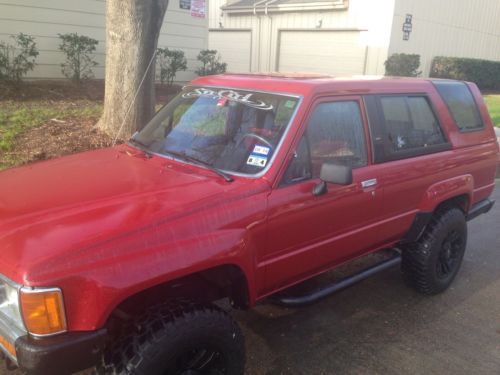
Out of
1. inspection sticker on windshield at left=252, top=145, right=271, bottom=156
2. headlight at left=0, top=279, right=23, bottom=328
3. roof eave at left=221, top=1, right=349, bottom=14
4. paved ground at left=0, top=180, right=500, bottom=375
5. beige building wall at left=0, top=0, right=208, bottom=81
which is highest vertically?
roof eave at left=221, top=1, right=349, bottom=14

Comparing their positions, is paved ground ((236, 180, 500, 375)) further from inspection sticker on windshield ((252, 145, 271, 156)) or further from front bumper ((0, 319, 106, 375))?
inspection sticker on windshield ((252, 145, 271, 156))

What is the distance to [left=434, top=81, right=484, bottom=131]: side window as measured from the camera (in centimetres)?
419

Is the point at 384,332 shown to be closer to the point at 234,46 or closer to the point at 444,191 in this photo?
the point at 444,191

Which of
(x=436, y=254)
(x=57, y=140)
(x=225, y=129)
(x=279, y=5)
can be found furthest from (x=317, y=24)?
(x=225, y=129)

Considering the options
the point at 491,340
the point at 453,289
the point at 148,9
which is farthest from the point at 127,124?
the point at 491,340

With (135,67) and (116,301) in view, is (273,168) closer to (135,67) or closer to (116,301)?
(116,301)

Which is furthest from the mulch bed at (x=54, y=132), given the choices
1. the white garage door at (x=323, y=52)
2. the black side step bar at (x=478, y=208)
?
the white garage door at (x=323, y=52)

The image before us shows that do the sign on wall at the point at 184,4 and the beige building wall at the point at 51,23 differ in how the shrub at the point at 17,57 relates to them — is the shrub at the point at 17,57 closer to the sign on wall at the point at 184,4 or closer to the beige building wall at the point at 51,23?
the beige building wall at the point at 51,23

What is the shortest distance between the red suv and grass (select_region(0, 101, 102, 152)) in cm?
381

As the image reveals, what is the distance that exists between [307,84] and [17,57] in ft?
26.1

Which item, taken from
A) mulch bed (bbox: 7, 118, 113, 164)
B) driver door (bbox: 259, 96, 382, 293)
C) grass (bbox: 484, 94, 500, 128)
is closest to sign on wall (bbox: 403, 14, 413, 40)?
grass (bbox: 484, 94, 500, 128)

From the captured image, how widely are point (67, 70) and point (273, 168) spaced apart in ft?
29.8

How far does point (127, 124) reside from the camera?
677cm

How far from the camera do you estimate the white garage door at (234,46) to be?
21312mm
